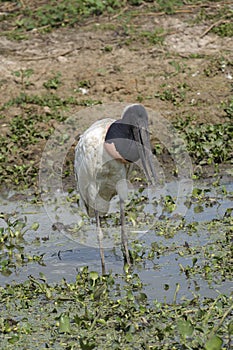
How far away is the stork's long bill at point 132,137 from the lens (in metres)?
5.93

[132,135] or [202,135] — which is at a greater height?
[132,135]

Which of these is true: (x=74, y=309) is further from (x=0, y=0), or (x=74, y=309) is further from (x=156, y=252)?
(x=0, y=0)

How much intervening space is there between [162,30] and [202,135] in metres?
2.40

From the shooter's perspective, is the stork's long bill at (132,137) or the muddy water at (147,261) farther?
the stork's long bill at (132,137)

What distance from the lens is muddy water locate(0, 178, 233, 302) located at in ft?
17.8

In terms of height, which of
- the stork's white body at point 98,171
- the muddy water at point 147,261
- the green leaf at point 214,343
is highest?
the green leaf at point 214,343

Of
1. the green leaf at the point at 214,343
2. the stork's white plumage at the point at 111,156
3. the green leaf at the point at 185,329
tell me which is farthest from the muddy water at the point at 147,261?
the green leaf at the point at 214,343

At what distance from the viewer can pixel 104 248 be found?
6684 mm

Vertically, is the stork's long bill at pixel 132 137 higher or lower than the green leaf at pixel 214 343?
lower

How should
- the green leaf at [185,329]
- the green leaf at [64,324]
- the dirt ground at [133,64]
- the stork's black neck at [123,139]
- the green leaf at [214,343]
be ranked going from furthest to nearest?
the dirt ground at [133,64] < the stork's black neck at [123,139] < the green leaf at [64,324] < the green leaf at [185,329] < the green leaf at [214,343]

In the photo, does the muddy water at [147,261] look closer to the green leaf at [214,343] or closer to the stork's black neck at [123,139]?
the stork's black neck at [123,139]

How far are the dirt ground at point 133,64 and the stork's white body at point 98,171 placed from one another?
103 inches

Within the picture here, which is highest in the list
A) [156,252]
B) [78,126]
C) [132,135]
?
[132,135]

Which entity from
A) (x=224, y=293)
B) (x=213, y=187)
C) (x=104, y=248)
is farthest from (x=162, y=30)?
(x=224, y=293)
